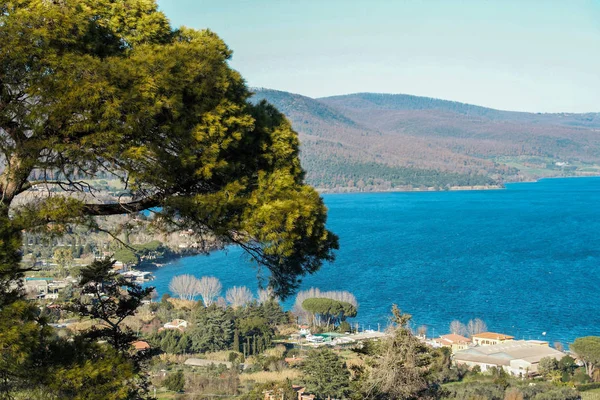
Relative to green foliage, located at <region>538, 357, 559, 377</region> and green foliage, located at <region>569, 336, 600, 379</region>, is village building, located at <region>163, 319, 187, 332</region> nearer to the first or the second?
green foliage, located at <region>538, 357, 559, 377</region>

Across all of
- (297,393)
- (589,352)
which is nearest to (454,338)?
(589,352)

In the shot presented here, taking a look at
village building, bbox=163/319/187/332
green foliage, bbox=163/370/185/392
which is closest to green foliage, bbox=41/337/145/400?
green foliage, bbox=163/370/185/392

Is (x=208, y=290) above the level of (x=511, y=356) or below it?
below

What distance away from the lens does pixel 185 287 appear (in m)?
32.2

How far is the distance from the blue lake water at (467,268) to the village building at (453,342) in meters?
1.72

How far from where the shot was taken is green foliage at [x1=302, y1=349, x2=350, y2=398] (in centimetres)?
1462

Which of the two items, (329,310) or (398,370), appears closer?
(398,370)

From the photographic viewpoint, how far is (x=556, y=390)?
16312 millimetres

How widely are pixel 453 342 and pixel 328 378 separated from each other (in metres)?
9.71

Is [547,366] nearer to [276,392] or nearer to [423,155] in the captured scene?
[276,392]

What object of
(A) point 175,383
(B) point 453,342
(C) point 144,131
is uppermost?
(C) point 144,131

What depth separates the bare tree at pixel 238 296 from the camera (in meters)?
30.2

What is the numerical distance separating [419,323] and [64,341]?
23.5 metres

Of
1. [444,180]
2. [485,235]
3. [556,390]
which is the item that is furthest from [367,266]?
[444,180]
